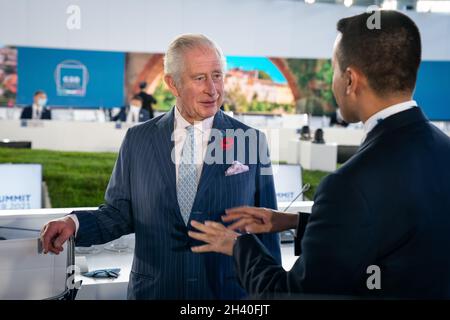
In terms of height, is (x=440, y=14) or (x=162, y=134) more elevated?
(x=440, y=14)

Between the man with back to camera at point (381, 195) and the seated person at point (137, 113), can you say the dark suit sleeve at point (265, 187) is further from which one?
the seated person at point (137, 113)

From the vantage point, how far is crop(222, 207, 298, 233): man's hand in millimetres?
1505

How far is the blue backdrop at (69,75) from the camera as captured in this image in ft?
46.0

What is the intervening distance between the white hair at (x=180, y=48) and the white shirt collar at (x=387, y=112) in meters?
0.84

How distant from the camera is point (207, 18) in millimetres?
13984

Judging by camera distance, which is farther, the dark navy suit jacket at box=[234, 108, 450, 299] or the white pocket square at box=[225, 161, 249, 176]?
the white pocket square at box=[225, 161, 249, 176]

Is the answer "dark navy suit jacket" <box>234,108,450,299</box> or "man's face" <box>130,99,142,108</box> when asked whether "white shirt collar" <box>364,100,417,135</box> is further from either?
"man's face" <box>130,99,142,108</box>

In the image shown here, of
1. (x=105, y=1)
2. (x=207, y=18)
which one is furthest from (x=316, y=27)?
(x=105, y=1)

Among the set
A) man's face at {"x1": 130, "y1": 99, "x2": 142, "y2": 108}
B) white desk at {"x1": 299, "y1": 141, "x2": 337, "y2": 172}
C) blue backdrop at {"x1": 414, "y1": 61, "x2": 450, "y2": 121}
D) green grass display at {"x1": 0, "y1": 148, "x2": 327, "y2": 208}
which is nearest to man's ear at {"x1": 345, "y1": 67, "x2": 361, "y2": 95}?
green grass display at {"x1": 0, "y1": 148, "x2": 327, "y2": 208}

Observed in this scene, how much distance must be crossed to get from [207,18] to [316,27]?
9.92ft

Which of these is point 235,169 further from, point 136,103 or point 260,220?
point 136,103

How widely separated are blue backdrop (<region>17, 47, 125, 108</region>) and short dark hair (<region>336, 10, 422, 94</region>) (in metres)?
13.8
